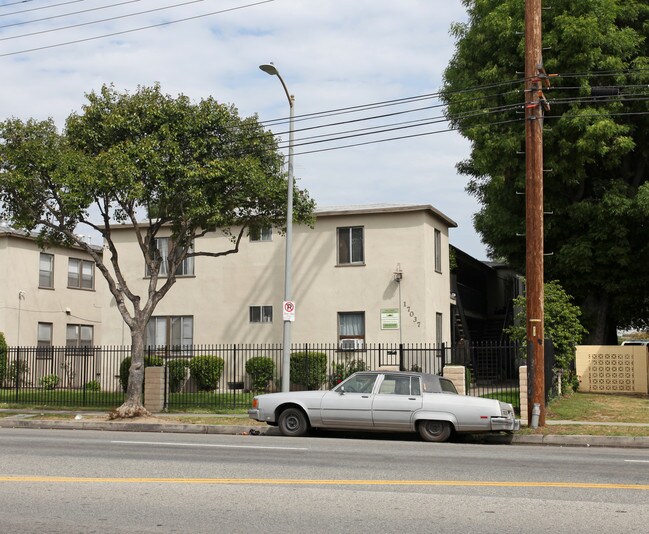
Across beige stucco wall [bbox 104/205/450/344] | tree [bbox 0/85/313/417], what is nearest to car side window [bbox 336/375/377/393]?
tree [bbox 0/85/313/417]

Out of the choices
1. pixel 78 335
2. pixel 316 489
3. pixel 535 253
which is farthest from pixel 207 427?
pixel 78 335

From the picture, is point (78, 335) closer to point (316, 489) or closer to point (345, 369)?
point (345, 369)

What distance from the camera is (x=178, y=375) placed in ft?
98.8

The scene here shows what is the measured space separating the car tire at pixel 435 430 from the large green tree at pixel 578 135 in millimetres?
12611

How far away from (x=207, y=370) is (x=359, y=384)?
14113 mm

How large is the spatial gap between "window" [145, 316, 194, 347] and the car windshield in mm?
15967

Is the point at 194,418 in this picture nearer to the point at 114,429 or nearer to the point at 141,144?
the point at 114,429

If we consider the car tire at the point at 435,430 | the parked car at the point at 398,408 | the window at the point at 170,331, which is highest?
the window at the point at 170,331

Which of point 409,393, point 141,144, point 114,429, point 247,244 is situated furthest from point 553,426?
point 247,244

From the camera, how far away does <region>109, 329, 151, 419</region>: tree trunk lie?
69.7 ft

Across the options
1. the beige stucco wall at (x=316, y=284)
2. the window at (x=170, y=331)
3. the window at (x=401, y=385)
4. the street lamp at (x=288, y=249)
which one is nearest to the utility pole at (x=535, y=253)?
the window at (x=401, y=385)

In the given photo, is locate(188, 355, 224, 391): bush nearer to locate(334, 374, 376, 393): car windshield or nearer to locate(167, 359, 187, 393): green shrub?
locate(167, 359, 187, 393): green shrub

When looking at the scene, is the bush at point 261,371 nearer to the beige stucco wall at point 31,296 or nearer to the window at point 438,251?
the window at point 438,251

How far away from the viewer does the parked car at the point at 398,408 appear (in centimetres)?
1605
